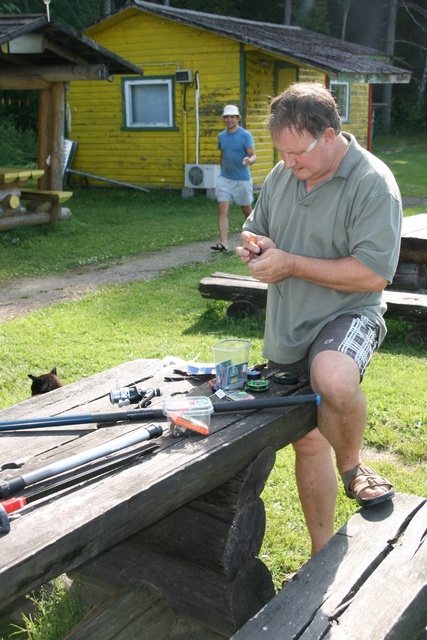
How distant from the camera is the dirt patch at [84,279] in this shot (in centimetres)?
880

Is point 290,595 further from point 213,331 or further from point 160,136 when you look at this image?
point 160,136

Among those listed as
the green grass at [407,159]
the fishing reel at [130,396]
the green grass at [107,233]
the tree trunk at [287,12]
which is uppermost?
the tree trunk at [287,12]

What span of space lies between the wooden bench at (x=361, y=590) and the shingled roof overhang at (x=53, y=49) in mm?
10202

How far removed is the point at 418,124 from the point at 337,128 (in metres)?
33.8

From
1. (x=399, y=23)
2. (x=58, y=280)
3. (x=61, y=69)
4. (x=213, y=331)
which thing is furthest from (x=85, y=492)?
(x=399, y=23)

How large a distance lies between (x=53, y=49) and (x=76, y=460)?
11568 mm

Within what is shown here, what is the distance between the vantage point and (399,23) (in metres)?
39.6

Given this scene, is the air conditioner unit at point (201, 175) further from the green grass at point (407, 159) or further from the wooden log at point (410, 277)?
the wooden log at point (410, 277)

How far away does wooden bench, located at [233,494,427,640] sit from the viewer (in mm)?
2373

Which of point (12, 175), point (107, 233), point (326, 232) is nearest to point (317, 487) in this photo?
point (326, 232)

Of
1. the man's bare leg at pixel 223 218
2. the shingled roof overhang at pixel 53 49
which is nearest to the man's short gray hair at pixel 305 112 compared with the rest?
the man's bare leg at pixel 223 218

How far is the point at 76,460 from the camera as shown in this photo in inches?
96.2

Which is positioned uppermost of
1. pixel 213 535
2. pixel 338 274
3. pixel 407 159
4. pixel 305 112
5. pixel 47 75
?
pixel 305 112

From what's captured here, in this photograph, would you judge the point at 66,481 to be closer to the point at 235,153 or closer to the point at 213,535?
the point at 213,535
